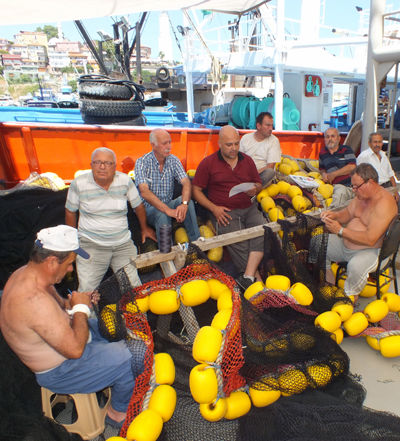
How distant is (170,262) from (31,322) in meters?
1.28

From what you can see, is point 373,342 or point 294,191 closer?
point 373,342

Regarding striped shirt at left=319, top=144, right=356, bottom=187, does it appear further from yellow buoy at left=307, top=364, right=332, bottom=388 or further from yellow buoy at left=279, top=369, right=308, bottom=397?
yellow buoy at left=279, top=369, right=308, bottom=397

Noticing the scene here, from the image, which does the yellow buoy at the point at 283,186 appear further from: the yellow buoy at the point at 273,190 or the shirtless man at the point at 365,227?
the shirtless man at the point at 365,227

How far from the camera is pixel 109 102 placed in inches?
314

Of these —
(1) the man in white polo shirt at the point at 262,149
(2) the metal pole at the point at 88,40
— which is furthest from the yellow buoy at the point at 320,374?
(2) the metal pole at the point at 88,40

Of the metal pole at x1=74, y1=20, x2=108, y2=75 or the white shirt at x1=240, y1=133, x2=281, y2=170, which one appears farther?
the metal pole at x1=74, y1=20, x2=108, y2=75

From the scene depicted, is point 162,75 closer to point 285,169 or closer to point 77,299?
point 285,169

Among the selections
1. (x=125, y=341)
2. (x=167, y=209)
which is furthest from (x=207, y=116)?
(x=125, y=341)

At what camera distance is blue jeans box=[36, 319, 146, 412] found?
2.11 meters

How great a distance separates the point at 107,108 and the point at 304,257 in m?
6.16

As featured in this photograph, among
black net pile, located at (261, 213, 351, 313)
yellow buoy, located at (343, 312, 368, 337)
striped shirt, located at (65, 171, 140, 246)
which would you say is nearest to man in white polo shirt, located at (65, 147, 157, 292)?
striped shirt, located at (65, 171, 140, 246)

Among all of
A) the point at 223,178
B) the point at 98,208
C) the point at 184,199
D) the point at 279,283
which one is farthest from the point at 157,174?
the point at 279,283

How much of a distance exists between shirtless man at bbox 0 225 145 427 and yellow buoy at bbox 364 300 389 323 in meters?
2.00

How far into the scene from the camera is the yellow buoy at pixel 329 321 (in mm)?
2643
